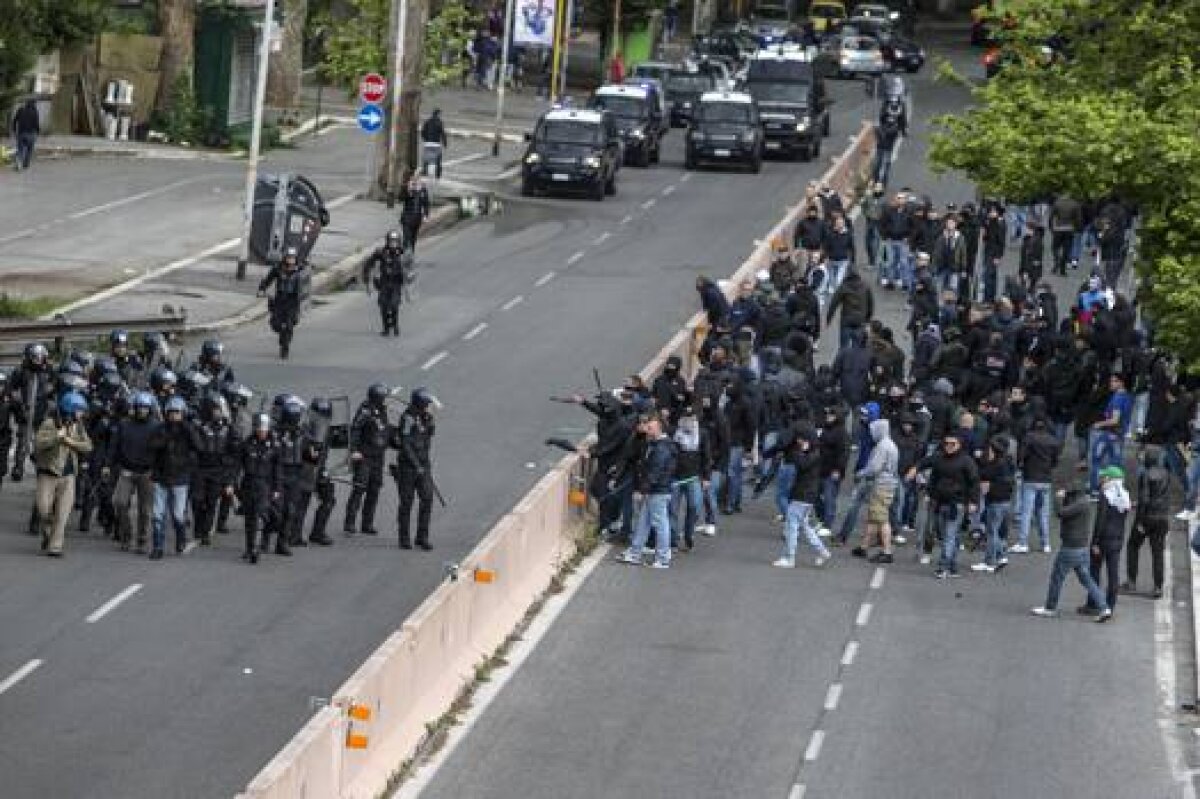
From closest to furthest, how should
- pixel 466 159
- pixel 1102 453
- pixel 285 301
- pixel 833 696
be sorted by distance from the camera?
pixel 833 696 → pixel 1102 453 → pixel 285 301 → pixel 466 159

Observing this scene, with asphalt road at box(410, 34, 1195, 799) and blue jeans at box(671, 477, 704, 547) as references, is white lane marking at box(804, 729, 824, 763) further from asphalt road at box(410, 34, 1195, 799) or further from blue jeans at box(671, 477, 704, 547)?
blue jeans at box(671, 477, 704, 547)

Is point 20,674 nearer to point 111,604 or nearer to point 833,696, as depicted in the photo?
point 111,604

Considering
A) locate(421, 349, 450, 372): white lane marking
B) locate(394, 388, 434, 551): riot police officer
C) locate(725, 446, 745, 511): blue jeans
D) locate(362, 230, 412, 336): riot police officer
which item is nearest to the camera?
locate(394, 388, 434, 551): riot police officer

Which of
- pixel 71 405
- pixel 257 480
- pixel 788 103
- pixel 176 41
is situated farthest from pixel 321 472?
pixel 788 103

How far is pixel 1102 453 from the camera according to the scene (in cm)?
3322

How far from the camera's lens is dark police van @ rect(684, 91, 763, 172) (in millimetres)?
63250

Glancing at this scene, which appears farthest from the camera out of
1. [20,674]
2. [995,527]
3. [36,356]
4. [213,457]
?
[995,527]

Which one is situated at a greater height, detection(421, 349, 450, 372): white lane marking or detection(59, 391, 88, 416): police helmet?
detection(59, 391, 88, 416): police helmet

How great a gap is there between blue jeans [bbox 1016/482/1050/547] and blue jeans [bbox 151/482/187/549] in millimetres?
8682

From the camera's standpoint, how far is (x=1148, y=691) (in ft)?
84.9

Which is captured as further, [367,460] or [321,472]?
[367,460]

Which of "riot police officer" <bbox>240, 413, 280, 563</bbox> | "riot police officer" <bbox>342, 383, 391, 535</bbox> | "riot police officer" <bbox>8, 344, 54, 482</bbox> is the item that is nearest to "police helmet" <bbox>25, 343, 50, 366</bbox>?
"riot police officer" <bbox>8, 344, 54, 482</bbox>

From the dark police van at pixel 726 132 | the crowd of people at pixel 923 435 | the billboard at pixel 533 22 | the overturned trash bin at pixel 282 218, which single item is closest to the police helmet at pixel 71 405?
the crowd of people at pixel 923 435

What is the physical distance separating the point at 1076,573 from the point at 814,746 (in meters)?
5.89
